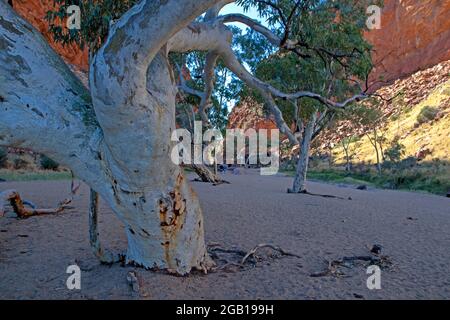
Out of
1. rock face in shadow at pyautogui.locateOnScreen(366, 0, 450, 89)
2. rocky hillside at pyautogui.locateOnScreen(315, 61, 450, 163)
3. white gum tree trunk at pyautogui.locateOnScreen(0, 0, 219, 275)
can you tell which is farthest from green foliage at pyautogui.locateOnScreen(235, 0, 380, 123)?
rock face in shadow at pyautogui.locateOnScreen(366, 0, 450, 89)

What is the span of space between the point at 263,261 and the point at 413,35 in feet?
289

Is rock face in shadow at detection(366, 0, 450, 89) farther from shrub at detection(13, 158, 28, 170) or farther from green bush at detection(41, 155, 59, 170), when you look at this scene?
shrub at detection(13, 158, 28, 170)

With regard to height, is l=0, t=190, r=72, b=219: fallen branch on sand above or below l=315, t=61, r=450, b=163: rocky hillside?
below

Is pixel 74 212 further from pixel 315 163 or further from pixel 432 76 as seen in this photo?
pixel 432 76

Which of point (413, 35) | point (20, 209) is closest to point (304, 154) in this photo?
point (20, 209)

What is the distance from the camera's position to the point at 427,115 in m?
41.6

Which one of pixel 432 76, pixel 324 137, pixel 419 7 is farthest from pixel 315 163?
pixel 419 7

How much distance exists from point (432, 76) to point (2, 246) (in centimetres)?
6350

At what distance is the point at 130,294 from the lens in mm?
3561

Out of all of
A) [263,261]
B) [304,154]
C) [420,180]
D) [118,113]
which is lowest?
[263,261]

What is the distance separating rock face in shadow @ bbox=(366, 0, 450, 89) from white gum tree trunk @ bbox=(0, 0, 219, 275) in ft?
238

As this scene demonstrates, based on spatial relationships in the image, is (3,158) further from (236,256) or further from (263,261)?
(263,261)

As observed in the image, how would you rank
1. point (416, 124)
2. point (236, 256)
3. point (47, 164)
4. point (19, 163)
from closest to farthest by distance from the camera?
point (236, 256), point (19, 163), point (47, 164), point (416, 124)

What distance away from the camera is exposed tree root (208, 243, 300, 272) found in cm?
451
